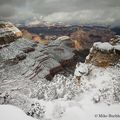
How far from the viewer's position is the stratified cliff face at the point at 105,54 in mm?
23641

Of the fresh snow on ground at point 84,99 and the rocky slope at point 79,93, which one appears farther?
the rocky slope at point 79,93

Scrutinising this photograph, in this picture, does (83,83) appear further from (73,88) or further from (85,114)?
(85,114)

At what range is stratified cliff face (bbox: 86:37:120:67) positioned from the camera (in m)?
23.6

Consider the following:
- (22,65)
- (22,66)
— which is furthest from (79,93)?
(22,65)

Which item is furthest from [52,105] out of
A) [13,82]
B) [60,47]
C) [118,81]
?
[60,47]

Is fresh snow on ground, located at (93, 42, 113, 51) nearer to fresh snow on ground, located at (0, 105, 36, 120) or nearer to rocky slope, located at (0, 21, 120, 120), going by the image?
rocky slope, located at (0, 21, 120, 120)

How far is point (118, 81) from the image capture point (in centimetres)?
1919

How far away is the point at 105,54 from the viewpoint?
24.5m

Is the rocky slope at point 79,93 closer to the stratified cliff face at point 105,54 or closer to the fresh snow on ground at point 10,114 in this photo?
the stratified cliff face at point 105,54

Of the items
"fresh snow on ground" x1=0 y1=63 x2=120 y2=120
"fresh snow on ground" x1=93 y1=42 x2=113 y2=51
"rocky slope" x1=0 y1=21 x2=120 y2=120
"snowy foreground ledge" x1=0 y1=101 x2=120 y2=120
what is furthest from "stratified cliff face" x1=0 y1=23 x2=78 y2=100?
"snowy foreground ledge" x1=0 y1=101 x2=120 y2=120

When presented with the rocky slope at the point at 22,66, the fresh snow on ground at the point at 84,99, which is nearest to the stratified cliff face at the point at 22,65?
the rocky slope at the point at 22,66

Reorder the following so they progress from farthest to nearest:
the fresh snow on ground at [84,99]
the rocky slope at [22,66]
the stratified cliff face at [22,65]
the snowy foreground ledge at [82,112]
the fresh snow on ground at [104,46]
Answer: the stratified cliff face at [22,65]
the rocky slope at [22,66]
the fresh snow on ground at [104,46]
the fresh snow on ground at [84,99]
the snowy foreground ledge at [82,112]

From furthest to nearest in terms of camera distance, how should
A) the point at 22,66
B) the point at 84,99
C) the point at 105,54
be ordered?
the point at 22,66 < the point at 105,54 < the point at 84,99

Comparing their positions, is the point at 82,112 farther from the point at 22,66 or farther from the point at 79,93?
the point at 22,66
